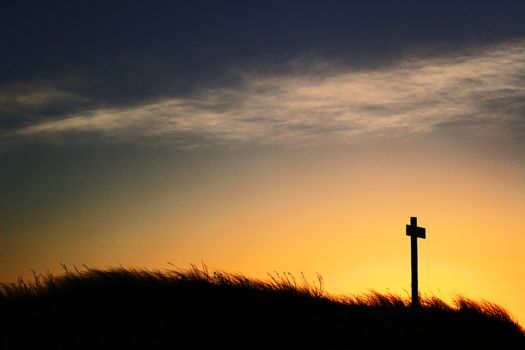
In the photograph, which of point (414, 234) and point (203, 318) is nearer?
point (203, 318)

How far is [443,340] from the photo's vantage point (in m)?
12.2

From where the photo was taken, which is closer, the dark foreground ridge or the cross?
the dark foreground ridge

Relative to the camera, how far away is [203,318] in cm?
1056

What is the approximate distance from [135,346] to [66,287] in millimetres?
3634

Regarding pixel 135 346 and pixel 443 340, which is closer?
pixel 135 346

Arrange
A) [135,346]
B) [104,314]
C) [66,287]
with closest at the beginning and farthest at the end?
[135,346] < [104,314] < [66,287]

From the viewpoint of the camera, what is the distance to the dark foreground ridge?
9297 mm

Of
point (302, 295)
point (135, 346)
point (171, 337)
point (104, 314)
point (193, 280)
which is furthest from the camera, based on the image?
point (302, 295)

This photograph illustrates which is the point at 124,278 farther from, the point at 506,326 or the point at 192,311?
the point at 506,326

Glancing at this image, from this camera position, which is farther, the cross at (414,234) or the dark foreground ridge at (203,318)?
the cross at (414,234)

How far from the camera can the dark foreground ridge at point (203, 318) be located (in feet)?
30.5

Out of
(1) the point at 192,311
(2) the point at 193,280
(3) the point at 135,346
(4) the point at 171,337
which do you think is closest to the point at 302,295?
(2) the point at 193,280

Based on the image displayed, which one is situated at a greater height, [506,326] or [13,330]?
[13,330]

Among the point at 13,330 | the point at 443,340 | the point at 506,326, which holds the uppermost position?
the point at 13,330
